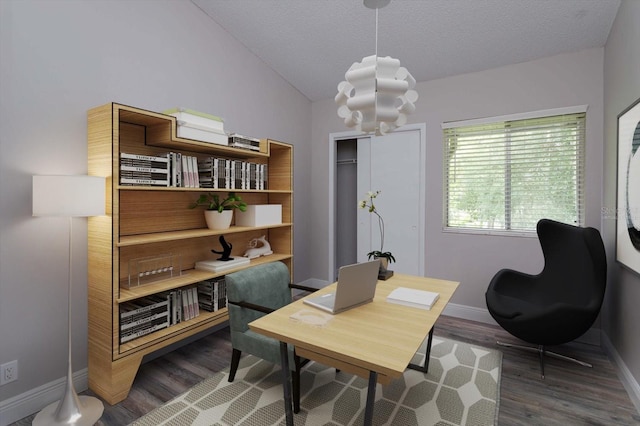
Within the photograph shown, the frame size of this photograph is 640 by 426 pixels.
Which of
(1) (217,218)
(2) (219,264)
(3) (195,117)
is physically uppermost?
(3) (195,117)

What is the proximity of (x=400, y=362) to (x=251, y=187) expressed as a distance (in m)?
2.27

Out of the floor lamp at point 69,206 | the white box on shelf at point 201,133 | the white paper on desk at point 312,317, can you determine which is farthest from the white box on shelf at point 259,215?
the white paper on desk at point 312,317

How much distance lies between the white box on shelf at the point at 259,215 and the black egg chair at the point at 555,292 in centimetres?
207

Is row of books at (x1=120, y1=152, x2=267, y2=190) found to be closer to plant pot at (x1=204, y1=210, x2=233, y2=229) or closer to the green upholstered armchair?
plant pot at (x1=204, y1=210, x2=233, y2=229)

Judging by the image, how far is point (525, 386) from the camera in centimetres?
222

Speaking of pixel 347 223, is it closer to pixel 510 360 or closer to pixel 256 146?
pixel 256 146

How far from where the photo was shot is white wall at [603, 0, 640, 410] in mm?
2090

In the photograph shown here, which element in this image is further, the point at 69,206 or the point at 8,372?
the point at 8,372

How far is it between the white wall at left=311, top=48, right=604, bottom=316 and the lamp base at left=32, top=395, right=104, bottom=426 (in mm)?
3093

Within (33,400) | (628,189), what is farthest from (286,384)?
(628,189)

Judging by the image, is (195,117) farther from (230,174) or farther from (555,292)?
(555,292)

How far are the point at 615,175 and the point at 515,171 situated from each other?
81 cm

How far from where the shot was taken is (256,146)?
3037mm

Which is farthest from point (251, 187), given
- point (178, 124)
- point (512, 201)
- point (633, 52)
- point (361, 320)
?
point (633, 52)
